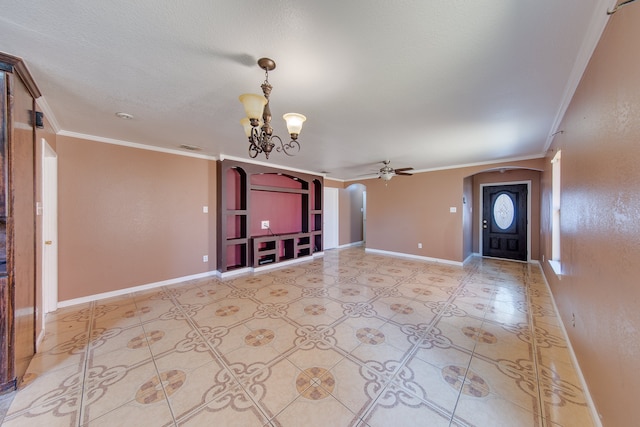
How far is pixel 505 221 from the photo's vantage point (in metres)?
5.86

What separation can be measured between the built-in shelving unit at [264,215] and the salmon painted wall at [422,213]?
1794 mm

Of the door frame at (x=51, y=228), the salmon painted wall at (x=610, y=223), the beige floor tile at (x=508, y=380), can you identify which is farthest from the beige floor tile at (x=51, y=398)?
the salmon painted wall at (x=610, y=223)

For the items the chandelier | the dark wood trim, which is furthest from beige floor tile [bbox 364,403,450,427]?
the dark wood trim

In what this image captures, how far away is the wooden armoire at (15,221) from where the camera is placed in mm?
1621

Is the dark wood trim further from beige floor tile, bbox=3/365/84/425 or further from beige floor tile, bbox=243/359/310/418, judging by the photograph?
beige floor tile, bbox=243/359/310/418

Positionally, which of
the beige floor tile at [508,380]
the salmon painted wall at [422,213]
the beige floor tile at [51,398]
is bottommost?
the beige floor tile at [51,398]

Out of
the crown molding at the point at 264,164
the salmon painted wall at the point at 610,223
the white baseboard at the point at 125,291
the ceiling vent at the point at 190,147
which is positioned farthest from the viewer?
the crown molding at the point at 264,164

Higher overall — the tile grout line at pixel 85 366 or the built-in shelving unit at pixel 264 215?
the built-in shelving unit at pixel 264 215

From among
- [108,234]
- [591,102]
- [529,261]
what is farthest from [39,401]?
[529,261]

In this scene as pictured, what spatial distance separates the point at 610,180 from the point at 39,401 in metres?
3.96

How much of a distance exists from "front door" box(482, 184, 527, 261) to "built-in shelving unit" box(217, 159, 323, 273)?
4.61m

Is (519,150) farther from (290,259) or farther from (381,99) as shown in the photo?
(290,259)

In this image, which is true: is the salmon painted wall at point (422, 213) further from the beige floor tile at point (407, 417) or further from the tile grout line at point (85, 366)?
the tile grout line at point (85, 366)

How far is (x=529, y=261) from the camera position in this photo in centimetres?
546
